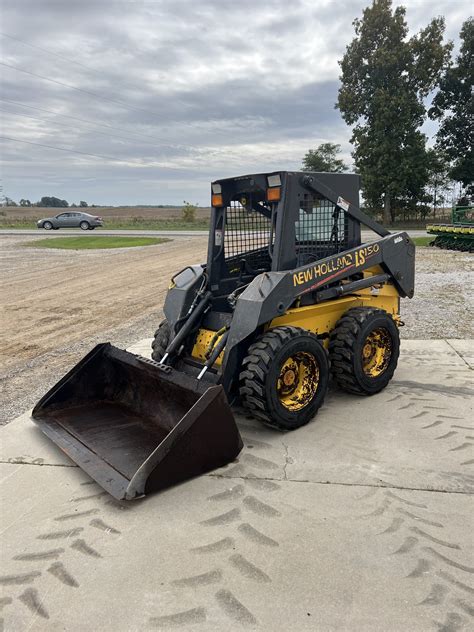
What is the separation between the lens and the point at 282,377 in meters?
3.89

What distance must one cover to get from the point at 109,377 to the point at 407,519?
2663 millimetres

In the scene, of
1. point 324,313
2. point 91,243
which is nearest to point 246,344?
point 324,313

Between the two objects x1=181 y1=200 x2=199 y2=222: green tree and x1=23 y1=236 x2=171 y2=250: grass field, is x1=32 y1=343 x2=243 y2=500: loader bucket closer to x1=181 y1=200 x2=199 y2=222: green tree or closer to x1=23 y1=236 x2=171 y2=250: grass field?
x1=23 y1=236 x2=171 y2=250: grass field

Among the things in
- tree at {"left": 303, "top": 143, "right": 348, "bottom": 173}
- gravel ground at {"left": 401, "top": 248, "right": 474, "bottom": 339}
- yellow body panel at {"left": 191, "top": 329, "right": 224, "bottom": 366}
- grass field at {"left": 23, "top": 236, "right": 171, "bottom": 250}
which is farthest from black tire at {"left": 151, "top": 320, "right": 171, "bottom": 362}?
tree at {"left": 303, "top": 143, "right": 348, "bottom": 173}

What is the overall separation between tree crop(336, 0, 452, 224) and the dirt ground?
1676 cm

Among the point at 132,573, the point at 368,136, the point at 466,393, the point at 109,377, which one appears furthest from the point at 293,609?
the point at 368,136

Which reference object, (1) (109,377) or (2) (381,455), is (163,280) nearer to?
(1) (109,377)

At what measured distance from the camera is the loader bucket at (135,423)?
10.1 ft

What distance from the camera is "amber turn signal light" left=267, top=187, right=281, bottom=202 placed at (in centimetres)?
414

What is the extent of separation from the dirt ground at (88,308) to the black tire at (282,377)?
229 cm

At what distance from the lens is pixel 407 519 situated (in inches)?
110

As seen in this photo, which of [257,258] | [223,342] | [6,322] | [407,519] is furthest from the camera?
[6,322]

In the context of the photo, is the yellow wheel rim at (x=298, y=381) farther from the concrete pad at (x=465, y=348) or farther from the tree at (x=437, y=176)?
the tree at (x=437, y=176)

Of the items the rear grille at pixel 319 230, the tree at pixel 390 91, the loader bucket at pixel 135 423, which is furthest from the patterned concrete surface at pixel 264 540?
the tree at pixel 390 91
